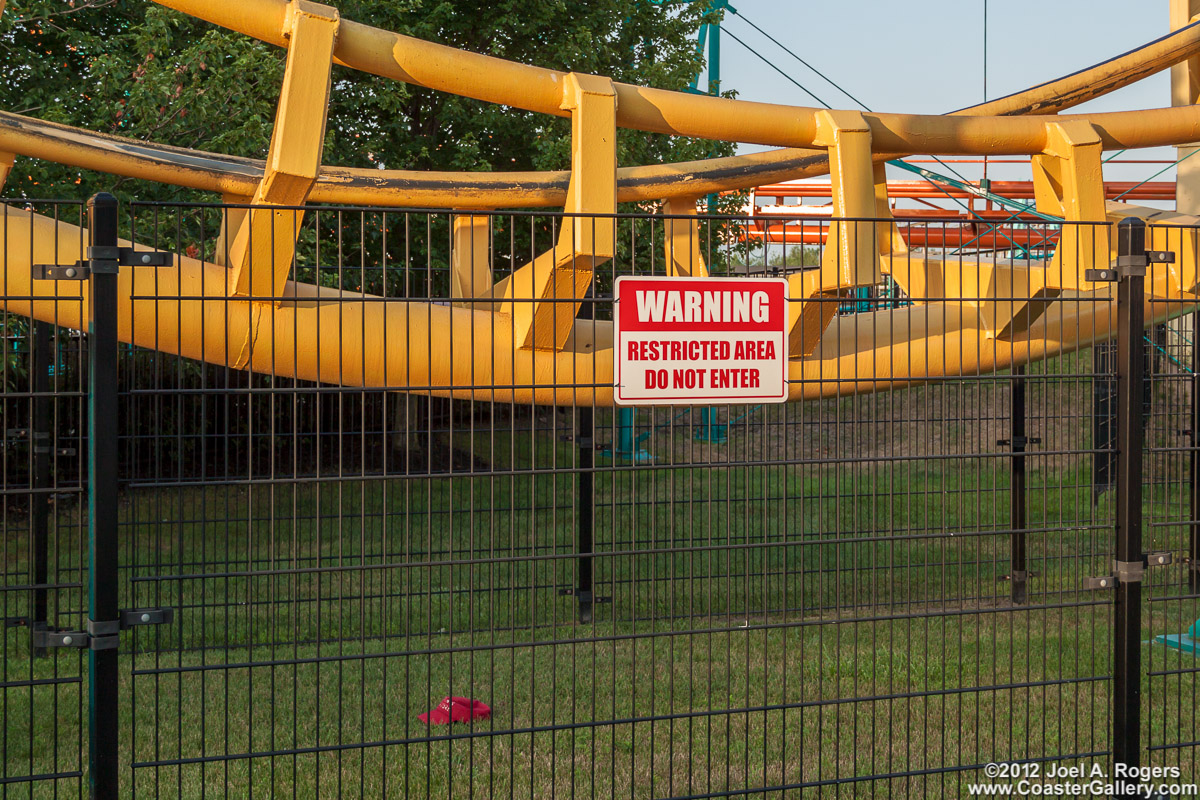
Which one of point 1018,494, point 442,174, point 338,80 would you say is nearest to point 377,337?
point 442,174

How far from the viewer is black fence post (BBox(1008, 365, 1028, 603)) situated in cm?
681

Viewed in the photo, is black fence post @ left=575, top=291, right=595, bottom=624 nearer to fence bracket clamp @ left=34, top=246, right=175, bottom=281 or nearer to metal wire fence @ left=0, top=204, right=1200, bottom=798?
metal wire fence @ left=0, top=204, right=1200, bottom=798

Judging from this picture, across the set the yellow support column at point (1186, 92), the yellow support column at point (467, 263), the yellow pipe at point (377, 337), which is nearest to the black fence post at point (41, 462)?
the yellow pipe at point (377, 337)

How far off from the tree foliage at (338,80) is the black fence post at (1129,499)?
832cm

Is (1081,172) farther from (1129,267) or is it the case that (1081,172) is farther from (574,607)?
(574,607)

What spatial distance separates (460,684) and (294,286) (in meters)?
2.44

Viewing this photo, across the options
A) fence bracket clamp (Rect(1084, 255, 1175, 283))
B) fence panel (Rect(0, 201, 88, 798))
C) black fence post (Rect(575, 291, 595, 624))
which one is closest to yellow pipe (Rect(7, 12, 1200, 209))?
fence panel (Rect(0, 201, 88, 798))

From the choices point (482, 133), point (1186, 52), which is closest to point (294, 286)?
point (1186, 52)

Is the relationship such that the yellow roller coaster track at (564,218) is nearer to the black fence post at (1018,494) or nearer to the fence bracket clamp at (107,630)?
the fence bracket clamp at (107,630)

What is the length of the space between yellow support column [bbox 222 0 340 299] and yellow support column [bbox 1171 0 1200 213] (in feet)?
17.7

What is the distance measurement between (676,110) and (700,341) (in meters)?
1.73

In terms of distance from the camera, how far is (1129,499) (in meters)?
3.46

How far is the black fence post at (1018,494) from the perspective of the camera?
6.81 metres

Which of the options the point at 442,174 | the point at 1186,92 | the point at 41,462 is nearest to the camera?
the point at 442,174
